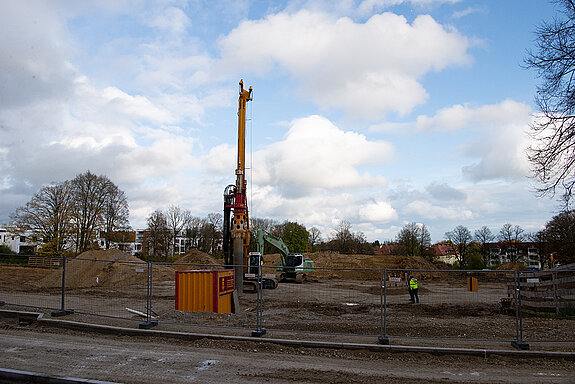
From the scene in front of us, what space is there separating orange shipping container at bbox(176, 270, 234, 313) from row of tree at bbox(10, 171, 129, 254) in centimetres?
3724

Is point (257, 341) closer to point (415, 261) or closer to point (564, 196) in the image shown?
point (564, 196)

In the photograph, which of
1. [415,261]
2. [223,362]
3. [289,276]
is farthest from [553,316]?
[415,261]

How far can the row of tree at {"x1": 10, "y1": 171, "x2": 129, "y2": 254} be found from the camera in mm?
44938

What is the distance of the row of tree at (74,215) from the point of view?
44938 mm

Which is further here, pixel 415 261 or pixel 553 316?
pixel 415 261

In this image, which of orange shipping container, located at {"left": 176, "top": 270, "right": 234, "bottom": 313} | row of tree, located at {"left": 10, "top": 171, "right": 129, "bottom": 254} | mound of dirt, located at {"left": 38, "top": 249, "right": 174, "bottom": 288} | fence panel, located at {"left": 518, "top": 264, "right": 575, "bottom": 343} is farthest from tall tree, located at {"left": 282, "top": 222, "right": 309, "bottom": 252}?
orange shipping container, located at {"left": 176, "top": 270, "right": 234, "bottom": 313}

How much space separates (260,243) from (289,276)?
6.79 m

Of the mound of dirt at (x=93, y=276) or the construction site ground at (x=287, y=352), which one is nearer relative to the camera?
the construction site ground at (x=287, y=352)

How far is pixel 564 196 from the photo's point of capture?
569 inches

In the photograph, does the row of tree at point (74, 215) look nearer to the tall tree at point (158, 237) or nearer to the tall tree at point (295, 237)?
the tall tree at point (158, 237)

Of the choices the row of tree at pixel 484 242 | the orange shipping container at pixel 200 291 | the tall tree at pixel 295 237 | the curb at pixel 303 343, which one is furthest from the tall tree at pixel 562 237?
the tall tree at pixel 295 237

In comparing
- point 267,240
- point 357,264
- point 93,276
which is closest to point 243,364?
point 267,240

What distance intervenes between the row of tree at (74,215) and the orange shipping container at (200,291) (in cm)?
3724

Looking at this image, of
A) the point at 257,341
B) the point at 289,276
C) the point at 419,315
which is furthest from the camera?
the point at 289,276
